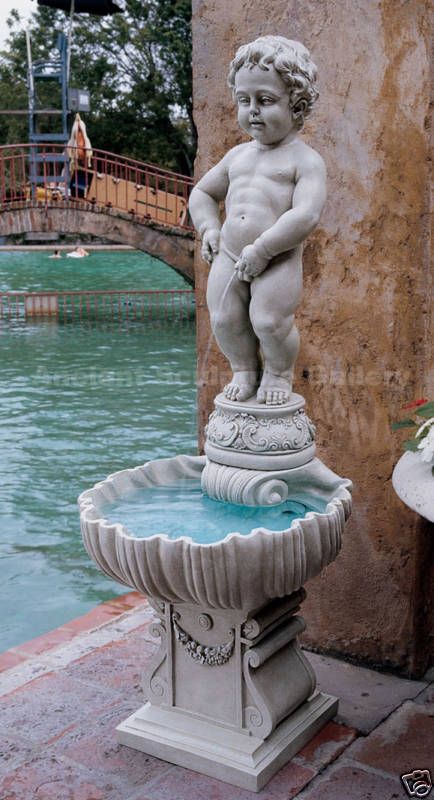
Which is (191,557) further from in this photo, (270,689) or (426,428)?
(426,428)

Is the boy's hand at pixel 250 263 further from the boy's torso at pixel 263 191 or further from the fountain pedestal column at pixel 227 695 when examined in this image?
the fountain pedestal column at pixel 227 695

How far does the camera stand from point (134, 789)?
3062 millimetres

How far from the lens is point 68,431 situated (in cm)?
925

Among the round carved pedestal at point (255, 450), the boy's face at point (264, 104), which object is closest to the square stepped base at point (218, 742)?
the round carved pedestal at point (255, 450)

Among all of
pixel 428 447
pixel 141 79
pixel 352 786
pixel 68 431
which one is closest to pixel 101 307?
pixel 68 431

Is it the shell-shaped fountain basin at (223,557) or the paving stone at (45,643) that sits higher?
the shell-shaped fountain basin at (223,557)

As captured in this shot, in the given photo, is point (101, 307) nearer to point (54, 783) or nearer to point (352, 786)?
point (54, 783)

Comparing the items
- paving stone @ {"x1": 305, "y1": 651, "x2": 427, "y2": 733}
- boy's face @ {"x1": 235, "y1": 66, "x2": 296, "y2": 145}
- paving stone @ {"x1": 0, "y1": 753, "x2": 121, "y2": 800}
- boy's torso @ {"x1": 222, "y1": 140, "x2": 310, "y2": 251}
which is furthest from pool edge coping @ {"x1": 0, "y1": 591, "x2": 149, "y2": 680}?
boy's face @ {"x1": 235, "y1": 66, "x2": 296, "y2": 145}

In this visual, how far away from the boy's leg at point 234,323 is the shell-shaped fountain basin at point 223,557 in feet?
1.27

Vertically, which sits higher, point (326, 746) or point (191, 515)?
point (191, 515)

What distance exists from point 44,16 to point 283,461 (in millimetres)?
32818

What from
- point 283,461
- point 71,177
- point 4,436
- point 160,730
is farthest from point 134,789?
point 71,177

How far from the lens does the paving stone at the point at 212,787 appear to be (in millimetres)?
3020

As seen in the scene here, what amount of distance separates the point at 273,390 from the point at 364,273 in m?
0.87
